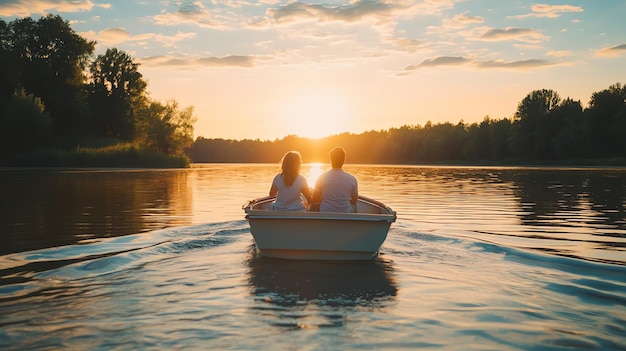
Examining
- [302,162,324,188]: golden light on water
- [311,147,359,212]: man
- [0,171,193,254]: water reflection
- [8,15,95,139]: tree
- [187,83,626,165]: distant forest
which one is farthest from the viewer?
[187,83,626,165]: distant forest

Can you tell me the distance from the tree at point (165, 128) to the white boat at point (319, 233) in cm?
6469

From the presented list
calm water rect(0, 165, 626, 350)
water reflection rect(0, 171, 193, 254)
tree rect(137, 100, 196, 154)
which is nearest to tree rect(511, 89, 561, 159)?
tree rect(137, 100, 196, 154)

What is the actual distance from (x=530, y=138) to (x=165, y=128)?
60920 mm

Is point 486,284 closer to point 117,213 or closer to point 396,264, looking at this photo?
point 396,264

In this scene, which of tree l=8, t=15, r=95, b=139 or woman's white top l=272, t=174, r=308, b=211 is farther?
tree l=8, t=15, r=95, b=139

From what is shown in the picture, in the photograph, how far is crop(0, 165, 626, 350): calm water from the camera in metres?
5.12

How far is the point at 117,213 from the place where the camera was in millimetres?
15867

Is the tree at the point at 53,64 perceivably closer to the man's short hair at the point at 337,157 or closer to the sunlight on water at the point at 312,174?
the sunlight on water at the point at 312,174

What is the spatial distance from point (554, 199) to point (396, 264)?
51.2 ft

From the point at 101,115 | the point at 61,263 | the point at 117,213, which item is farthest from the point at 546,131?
the point at 61,263

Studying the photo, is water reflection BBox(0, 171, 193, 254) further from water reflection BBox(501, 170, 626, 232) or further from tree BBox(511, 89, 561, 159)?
tree BBox(511, 89, 561, 159)

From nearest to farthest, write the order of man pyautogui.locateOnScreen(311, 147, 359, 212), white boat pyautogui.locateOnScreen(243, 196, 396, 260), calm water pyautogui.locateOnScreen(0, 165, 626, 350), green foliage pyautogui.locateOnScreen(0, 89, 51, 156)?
1. calm water pyautogui.locateOnScreen(0, 165, 626, 350)
2. white boat pyautogui.locateOnScreen(243, 196, 396, 260)
3. man pyautogui.locateOnScreen(311, 147, 359, 212)
4. green foliage pyautogui.locateOnScreen(0, 89, 51, 156)

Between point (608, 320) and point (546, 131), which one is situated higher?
point (546, 131)

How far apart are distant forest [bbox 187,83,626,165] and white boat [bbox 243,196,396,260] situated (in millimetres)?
73413
